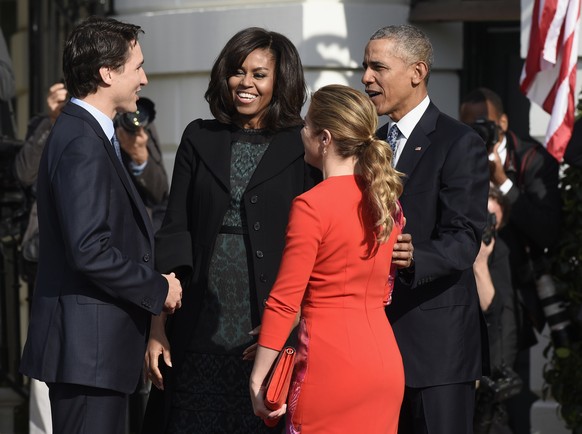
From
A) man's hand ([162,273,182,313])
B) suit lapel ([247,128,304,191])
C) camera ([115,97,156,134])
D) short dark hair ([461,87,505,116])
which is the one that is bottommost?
man's hand ([162,273,182,313])

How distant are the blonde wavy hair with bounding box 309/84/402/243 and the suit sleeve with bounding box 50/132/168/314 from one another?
0.74m

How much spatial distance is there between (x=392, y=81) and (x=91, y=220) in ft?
4.20

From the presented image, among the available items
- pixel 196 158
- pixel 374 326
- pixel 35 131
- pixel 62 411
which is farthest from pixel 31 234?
pixel 374 326

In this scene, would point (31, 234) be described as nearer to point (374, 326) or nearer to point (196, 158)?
point (196, 158)

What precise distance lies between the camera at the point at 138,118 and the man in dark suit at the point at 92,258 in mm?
2143

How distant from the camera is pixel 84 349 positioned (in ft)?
14.4

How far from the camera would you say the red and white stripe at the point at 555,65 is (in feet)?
21.9

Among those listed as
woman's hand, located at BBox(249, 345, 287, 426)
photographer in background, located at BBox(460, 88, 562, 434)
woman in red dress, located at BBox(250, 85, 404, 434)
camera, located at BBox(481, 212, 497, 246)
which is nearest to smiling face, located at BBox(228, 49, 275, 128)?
woman in red dress, located at BBox(250, 85, 404, 434)

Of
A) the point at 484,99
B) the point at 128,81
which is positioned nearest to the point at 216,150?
the point at 128,81

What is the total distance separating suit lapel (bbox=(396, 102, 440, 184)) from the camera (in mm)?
4793

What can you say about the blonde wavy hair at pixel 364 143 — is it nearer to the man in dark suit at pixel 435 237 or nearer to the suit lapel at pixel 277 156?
the man in dark suit at pixel 435 237

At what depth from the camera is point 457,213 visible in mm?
4645

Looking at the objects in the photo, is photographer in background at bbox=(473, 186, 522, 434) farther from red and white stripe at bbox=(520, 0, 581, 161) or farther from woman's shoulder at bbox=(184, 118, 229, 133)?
woman's shoulder at bbox=(184, 118, 229, 133)

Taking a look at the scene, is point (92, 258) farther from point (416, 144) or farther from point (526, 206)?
point (526, 206)
